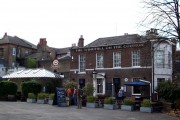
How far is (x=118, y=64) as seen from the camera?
41.6 meters

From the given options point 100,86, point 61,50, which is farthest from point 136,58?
point 61,50

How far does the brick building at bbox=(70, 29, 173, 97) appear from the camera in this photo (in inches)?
1524

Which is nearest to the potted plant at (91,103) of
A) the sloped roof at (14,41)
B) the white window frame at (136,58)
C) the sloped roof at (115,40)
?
the white window frame at (136,58)

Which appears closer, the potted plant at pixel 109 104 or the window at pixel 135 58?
the potted plant at pixel 109 104

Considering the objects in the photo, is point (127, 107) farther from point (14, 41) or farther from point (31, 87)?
point (14, 41)

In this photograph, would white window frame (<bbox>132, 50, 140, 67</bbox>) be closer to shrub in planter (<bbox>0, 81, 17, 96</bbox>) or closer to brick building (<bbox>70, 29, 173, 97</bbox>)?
brick building (<bbox>70, 29, 173, 97</bbox>)

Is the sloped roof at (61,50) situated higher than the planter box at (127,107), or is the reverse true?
the sloped roof at (61,50)

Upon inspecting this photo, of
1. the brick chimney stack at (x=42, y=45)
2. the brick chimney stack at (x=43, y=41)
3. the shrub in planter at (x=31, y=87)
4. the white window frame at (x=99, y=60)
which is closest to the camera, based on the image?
the shrub in planter at (x=31, y=87)

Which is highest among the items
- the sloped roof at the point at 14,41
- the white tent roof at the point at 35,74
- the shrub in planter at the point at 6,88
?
the sloped roof at the point at 14,41

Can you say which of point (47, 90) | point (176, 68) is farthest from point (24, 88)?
point (176, 68)

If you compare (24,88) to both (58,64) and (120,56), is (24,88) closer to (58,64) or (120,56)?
(120,56)

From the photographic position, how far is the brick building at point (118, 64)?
3872cm

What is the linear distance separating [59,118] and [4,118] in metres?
3.09

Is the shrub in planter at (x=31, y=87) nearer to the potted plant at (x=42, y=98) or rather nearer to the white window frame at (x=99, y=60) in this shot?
the potted plant at (x=42, y=98)
